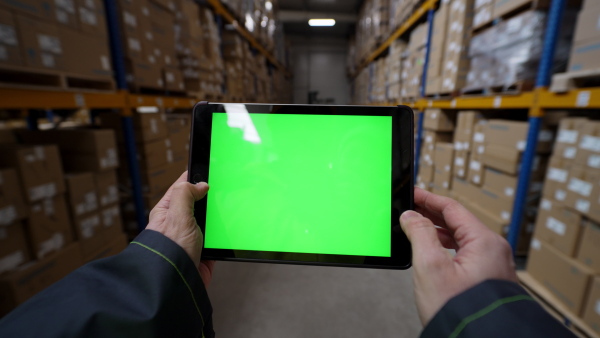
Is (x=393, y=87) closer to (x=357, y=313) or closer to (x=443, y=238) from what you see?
(x=357, y=313)

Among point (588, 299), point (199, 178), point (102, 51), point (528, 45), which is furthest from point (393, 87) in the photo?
point (199, 178)

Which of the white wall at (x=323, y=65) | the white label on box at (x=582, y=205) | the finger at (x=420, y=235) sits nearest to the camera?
the finger at (x=420, y=235)

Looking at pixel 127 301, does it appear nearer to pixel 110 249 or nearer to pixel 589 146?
pixel 110 249

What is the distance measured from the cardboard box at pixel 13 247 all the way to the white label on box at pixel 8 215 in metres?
0.04

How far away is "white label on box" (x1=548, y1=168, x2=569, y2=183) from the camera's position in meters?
1.34

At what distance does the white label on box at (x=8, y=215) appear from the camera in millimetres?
1047

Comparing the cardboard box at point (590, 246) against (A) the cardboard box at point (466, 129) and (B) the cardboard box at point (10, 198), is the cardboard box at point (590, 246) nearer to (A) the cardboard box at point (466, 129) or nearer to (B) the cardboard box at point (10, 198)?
(A) the cardboard box at point (466, 129)

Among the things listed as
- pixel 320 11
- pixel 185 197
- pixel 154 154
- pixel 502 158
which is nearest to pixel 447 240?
pixel 185 197

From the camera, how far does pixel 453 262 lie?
1.46 feet

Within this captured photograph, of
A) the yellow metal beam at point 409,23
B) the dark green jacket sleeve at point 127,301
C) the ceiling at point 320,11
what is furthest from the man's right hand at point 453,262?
the ceiling at point 320,11

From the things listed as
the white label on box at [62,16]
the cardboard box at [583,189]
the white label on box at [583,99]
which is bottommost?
the cardboard box at [583,189]

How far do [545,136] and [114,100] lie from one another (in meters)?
2.69

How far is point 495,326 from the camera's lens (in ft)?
1.17

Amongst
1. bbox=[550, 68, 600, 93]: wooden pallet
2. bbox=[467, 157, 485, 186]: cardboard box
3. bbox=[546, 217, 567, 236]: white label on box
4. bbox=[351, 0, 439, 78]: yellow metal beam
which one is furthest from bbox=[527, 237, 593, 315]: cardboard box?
bbox=[351, 0, 439, 78]: yellow metal beam
